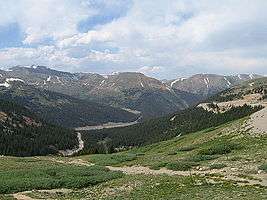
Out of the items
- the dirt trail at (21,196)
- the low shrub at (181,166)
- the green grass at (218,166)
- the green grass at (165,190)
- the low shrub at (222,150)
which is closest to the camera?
the green grass at (165,190)

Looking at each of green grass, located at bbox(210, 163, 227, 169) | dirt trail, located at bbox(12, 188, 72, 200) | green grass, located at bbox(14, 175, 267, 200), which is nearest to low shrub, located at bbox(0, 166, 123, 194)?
dirt trail, located at bbox(12, 188, 72, 200)

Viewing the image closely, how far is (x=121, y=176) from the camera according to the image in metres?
48.2

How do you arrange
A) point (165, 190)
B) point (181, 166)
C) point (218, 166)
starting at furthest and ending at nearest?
point (181, 166)
point (218, 166)
point (165, 190)

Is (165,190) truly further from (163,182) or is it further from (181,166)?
(181,166)

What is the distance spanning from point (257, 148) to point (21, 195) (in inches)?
1313

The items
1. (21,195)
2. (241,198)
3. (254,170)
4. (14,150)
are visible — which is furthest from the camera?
(14,150)

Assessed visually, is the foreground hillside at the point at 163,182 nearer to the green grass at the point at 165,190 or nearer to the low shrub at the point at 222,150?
the green grass at the point at 165,190

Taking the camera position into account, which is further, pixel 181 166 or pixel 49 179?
pixel 181 166

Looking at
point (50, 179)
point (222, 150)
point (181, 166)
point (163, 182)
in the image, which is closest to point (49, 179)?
point (50, 179)

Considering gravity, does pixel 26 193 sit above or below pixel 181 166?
above

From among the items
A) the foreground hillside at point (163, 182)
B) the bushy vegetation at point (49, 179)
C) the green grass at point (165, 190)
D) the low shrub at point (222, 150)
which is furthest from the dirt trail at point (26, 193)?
the low shrub at point (222, 150)

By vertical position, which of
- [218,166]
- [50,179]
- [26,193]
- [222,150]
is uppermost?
[26,193]

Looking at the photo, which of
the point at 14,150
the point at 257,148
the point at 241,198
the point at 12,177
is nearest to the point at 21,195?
the point at 12,177

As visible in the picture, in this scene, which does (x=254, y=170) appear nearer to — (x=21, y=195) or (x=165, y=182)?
(x=165, y=182)
